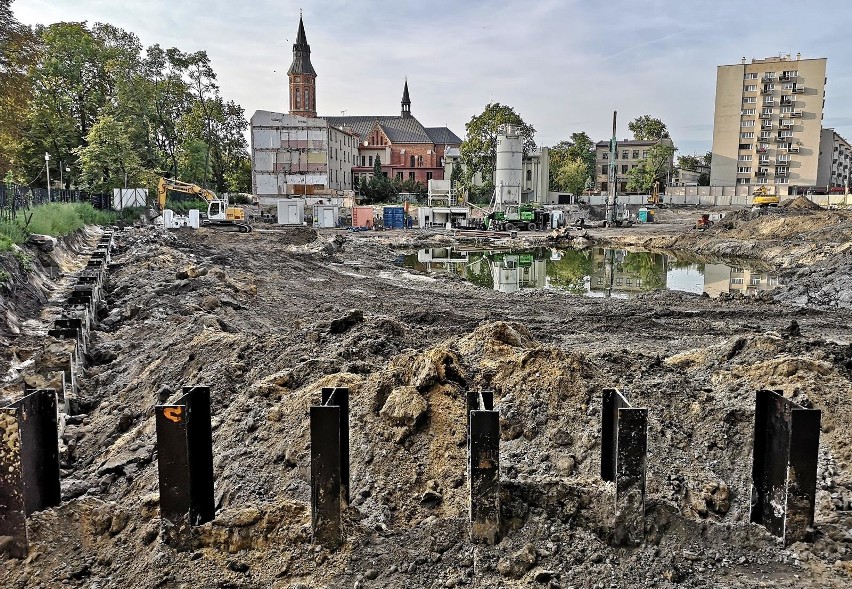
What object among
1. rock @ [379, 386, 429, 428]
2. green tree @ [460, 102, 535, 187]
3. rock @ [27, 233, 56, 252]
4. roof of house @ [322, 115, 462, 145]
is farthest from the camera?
roof of house @ [322, 115, 462, 145]

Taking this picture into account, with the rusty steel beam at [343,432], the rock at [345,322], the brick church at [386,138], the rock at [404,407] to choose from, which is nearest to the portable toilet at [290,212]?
the rock at [345,322]

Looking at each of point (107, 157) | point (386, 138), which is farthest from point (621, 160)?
point (107, 157)

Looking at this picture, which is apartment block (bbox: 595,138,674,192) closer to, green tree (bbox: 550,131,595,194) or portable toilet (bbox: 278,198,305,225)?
green tree (bbox: 550,131,595,194)

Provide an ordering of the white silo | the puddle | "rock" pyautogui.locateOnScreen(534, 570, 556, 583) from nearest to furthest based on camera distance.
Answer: "rock" pyautogui.locateOnScreen(534, 570, 556, 583) → the puddle → the white silo

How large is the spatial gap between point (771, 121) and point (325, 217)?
71740 mm

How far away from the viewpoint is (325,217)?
49.2 meters

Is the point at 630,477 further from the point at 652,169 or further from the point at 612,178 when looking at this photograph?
the point at 652,169

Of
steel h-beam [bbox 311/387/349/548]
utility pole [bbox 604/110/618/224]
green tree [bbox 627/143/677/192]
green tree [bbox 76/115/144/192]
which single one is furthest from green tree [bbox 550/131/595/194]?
steel h-beam [bbox 311/387/349/548]

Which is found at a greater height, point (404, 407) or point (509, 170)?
point (509, 170)

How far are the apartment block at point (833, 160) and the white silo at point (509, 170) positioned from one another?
207ft

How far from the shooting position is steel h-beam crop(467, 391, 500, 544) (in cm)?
430

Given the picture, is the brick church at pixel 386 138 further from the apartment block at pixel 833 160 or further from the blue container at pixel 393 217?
the apartment block at pixel 833 160

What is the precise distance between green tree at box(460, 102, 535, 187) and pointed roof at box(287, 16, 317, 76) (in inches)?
1368

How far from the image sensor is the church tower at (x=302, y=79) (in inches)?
3688
